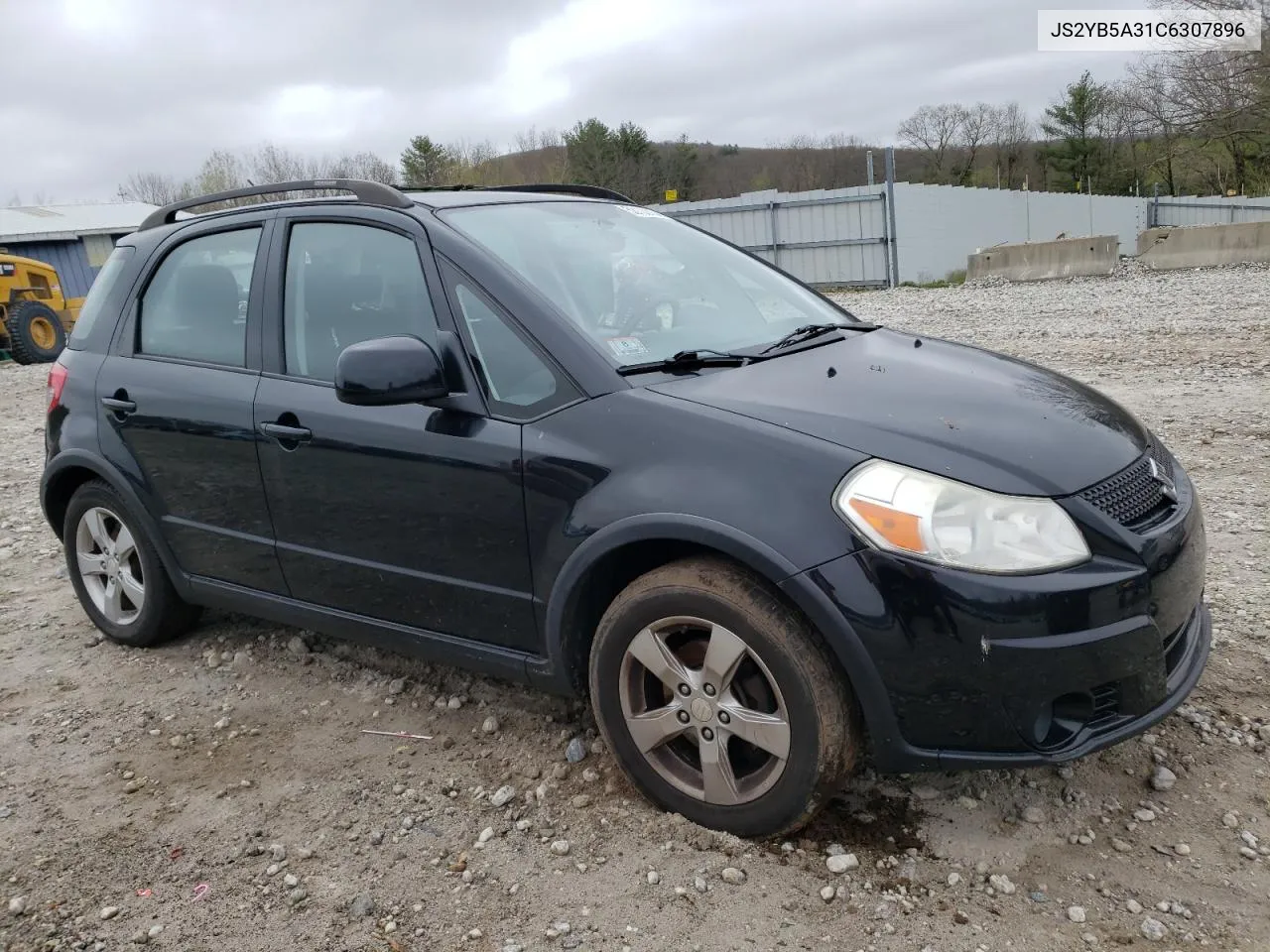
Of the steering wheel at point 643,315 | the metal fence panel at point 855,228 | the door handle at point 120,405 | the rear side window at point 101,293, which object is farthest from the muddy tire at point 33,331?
the steering wheel at point 643,315

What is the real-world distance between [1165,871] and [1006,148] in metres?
77.1

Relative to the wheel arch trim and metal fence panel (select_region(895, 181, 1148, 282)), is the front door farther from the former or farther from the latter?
metal fence panel (select_region(895, 181, 1148, 282))

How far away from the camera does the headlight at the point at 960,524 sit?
2.24 metres

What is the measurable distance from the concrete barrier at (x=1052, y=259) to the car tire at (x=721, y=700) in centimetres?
1753

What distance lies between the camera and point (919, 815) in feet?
8.86

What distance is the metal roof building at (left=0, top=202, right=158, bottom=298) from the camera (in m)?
35.2

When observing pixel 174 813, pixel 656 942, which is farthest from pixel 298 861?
pixel 656 942

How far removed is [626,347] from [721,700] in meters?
1.06

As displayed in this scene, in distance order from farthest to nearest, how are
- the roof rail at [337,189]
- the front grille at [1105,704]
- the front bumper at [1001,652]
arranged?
the roof rail at [337,189] < the front grille at [1105,704] < the front bumper at [1001,652]

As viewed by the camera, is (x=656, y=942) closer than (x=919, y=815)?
Yes

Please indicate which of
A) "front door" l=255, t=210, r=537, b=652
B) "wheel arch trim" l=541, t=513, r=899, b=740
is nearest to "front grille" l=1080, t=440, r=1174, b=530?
"wheel arch trim" l=541, t=513, r=899, b=740

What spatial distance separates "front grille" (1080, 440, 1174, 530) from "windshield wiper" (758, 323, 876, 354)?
3.51ft

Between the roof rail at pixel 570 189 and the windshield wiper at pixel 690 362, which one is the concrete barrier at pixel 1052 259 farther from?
the windshield wiper at pixel 690 362

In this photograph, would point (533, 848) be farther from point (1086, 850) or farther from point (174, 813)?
point (1086, 850)
